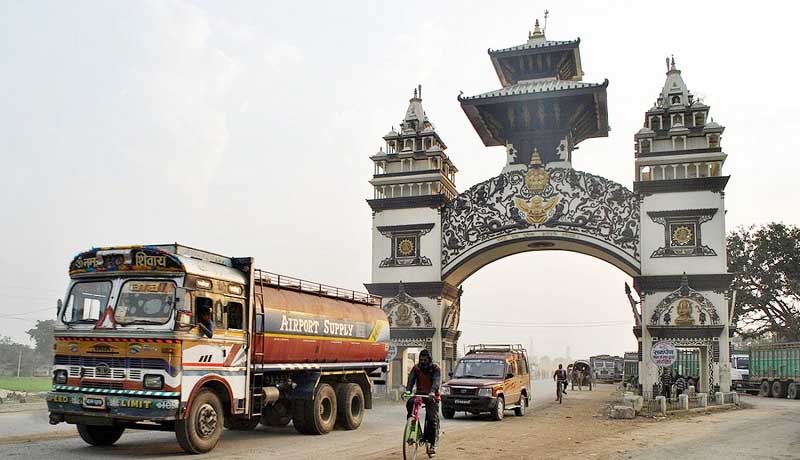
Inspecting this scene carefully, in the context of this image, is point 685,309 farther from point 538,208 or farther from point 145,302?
point 145,302

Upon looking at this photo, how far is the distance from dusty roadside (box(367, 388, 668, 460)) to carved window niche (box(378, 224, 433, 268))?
12022 millimetres

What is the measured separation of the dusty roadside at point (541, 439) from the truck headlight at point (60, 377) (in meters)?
5.27

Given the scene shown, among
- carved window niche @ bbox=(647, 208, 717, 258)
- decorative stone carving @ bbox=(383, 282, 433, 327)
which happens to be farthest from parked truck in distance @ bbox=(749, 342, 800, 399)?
decorative stone carving @ bbox=(383, 282, 433, 327)

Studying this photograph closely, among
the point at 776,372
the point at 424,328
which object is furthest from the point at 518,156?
the point at 776,372

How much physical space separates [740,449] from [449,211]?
68.8 feet

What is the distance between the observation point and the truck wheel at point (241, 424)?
1437 centimetres

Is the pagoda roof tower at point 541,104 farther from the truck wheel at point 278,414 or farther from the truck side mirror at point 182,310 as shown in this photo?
the truck side mirror at point 182,310

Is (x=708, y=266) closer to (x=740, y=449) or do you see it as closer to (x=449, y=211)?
(x=449, y=211)

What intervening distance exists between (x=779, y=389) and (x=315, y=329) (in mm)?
32436

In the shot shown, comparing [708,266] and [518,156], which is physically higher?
[518,156]

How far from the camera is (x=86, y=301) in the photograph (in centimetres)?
1270

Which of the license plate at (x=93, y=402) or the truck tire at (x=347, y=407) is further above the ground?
the license plate at (x=93, y=402)

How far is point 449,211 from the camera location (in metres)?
34.2

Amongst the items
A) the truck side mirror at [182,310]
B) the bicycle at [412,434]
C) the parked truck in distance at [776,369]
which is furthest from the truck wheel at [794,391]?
the truck side mirror at [182,310]
